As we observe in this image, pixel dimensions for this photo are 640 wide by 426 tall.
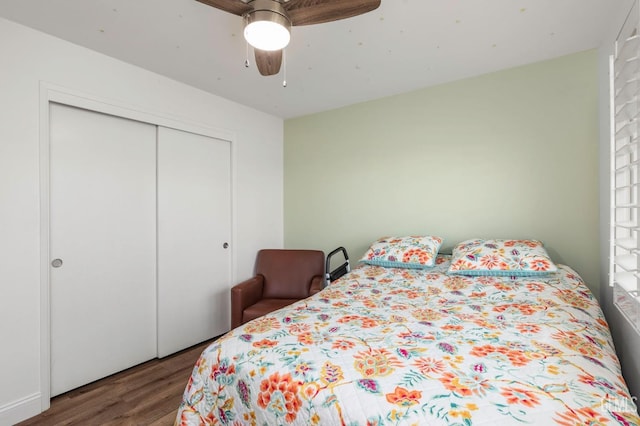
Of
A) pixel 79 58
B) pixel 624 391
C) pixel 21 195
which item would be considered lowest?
pixel 624 391

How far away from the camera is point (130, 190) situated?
2.48 metres

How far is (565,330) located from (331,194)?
7.97ft

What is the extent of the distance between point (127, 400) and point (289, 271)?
63.7 inches

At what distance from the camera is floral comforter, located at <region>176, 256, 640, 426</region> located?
2.83 feet

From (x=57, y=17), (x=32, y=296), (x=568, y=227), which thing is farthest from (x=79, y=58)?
(x=568, y=227)

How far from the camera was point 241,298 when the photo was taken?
2756 millimetres

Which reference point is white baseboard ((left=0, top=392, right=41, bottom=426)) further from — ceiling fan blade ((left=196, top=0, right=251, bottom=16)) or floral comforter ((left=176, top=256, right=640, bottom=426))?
ceiling fan blade ((left=196, top=0, right=251, bottom=16))

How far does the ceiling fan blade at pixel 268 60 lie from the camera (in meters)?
1.68

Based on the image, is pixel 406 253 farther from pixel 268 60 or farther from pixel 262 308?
pixel 268 60

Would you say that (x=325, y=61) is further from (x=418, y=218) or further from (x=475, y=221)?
(x=475, y=221)

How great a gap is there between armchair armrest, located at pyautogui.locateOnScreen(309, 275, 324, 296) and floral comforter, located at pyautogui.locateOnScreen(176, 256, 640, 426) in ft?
3.59

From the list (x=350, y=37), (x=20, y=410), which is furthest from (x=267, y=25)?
(x=20, y=410)

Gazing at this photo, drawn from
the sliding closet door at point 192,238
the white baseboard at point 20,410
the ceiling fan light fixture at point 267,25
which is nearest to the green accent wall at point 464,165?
the sliding closet door at point 192,238

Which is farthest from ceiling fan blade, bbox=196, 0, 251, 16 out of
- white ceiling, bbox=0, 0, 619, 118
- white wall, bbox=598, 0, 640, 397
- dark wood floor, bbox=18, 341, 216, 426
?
dark wood floor, bbox=18, 341, 216, 426
